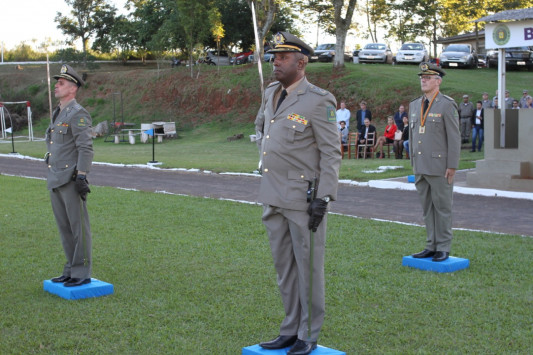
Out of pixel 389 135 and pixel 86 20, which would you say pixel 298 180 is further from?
pixel 86 20

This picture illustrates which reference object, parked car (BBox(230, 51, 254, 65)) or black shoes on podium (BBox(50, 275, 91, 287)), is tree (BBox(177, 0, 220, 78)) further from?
black shoes on podium (BBox(50, 275, 91, 287))

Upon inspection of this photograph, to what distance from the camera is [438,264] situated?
7.96 metres

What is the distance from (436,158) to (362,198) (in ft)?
21.9

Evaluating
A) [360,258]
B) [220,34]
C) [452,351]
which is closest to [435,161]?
[360,258]

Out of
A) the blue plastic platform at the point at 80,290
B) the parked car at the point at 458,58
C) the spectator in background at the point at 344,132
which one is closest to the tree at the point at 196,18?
the parked car at the point at 458,58

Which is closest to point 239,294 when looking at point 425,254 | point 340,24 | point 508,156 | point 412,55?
point 425,254

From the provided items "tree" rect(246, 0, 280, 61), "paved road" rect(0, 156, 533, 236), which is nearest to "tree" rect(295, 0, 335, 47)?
"tree" rect(246, 0, 280, 61)

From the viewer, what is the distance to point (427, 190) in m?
8.50

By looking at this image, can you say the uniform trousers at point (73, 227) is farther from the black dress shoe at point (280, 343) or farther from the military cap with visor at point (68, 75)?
the black dress shoe at point (280, 343)

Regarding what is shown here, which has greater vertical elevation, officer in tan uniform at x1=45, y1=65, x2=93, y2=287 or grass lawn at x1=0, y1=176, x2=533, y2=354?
officer in tan uniform at x1=45, y1=65, x2=93, y2=287

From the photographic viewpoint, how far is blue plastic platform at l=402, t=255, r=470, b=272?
7.93 metres

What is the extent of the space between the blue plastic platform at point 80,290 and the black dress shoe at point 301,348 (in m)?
2.74

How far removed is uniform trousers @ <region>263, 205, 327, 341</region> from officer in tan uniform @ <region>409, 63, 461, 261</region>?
11.0 feet

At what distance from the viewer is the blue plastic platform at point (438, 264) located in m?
7.93
